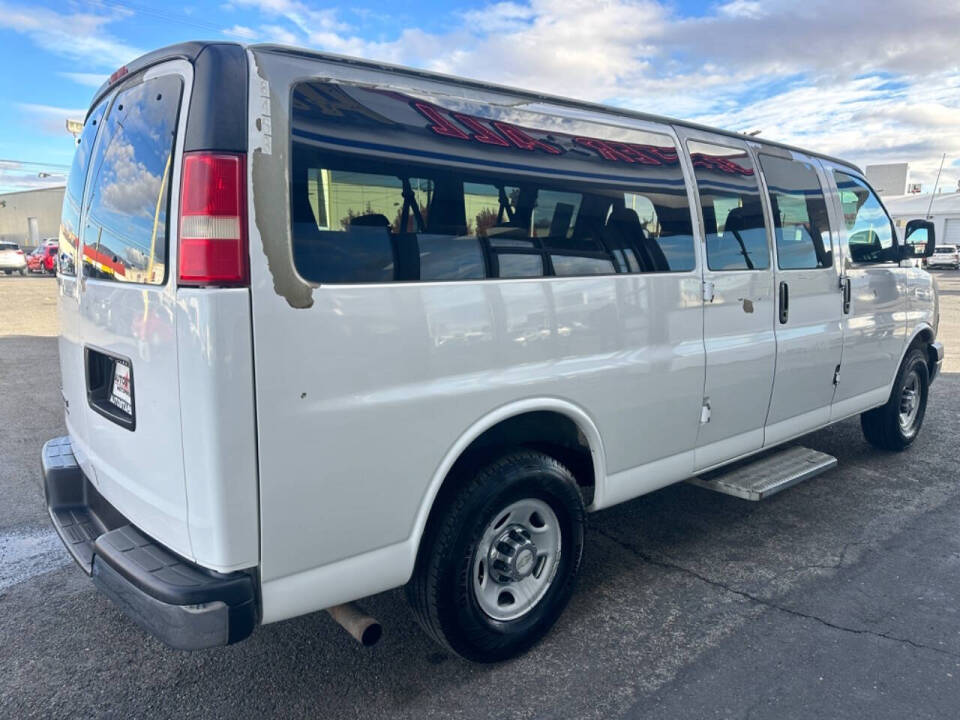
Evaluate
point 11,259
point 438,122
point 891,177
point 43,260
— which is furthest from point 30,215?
point 891,177

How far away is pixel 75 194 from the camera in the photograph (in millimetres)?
3027

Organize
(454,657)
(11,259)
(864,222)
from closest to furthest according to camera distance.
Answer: (454,657) → (864,222) → (11,259)

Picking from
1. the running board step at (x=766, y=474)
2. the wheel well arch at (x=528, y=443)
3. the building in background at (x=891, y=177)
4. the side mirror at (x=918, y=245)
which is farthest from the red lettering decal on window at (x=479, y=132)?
the building in background at (x=891, y=177)

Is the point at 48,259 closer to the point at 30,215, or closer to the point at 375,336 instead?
the point at 30,215

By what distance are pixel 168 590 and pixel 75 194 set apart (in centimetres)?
186

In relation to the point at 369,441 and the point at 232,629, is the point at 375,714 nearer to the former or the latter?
the point at 232,629

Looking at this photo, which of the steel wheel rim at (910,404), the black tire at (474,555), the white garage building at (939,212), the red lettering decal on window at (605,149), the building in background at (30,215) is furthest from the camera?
the building in background at (30,215)

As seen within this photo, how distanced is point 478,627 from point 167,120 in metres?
2.14

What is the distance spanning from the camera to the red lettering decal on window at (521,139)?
279 cm

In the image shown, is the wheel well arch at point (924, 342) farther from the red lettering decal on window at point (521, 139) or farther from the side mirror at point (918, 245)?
the red lettering decal on window at point (521, 139)

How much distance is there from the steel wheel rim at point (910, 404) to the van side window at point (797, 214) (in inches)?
79.1

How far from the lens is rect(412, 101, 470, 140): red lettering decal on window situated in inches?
99.7

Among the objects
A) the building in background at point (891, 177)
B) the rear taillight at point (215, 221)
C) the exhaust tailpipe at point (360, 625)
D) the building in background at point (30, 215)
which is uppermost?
the building in background at point (891, 177)

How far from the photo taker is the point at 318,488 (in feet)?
7.44
